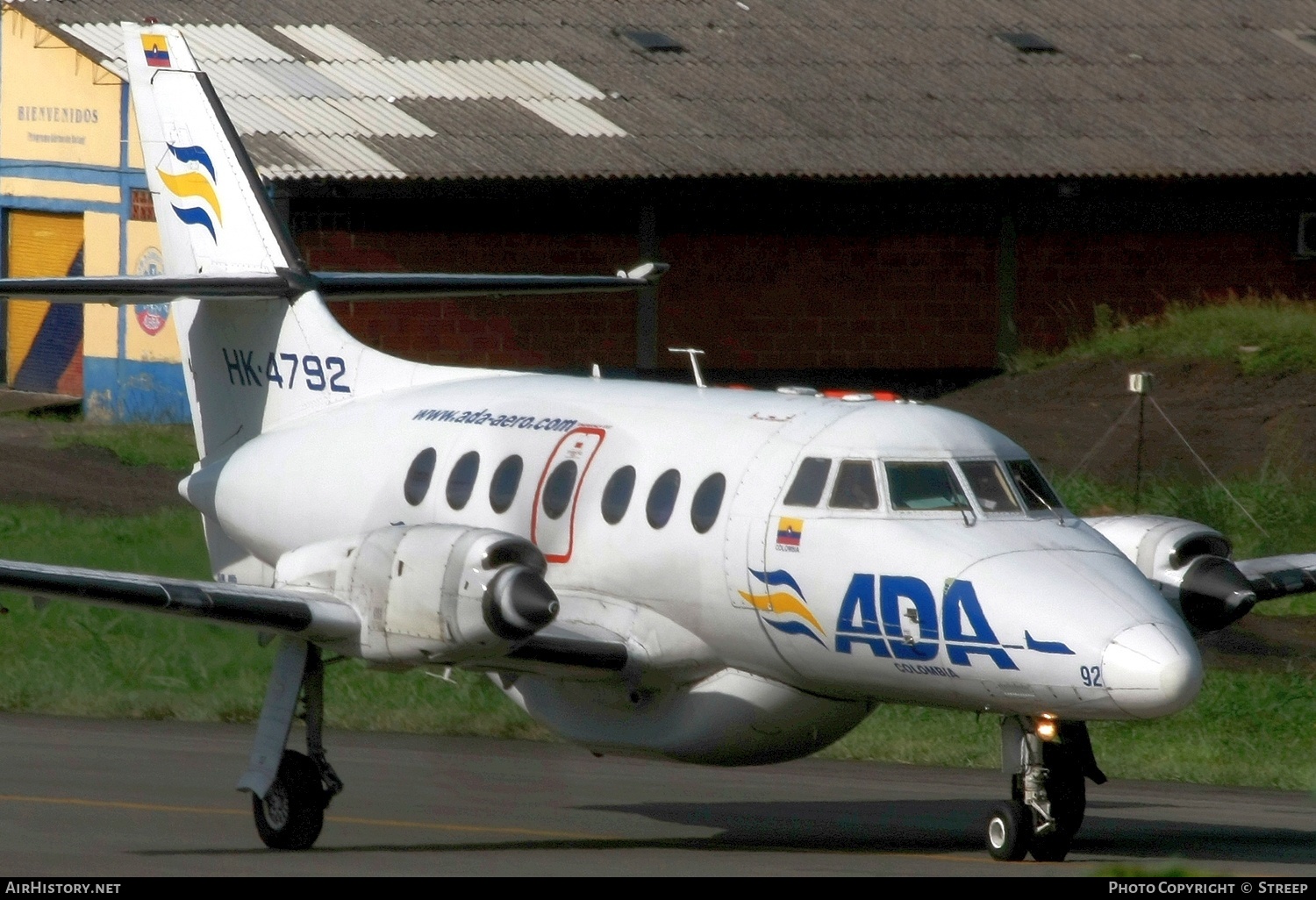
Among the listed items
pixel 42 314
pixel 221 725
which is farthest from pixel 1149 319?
pixel 221 725

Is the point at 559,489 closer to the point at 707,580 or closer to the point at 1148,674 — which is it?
the point at 707,580

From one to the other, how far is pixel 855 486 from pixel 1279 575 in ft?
11.5

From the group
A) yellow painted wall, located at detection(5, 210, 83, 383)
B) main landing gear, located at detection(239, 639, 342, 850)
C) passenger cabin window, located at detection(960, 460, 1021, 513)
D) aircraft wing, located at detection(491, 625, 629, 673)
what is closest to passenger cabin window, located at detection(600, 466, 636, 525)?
aircraft wing, located at detection(491, 625, 629, 673)

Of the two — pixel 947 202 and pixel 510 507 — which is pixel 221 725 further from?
pixel 947 202

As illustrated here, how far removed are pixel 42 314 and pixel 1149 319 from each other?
1771 centimetres

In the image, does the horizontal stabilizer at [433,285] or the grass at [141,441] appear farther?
the grass at [141,441]

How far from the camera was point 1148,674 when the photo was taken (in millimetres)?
11125

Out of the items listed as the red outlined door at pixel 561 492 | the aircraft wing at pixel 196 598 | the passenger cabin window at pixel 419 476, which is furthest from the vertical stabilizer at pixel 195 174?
the aircraft wing at pixel 196 598

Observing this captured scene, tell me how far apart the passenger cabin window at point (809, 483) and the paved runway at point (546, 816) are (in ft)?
6.75

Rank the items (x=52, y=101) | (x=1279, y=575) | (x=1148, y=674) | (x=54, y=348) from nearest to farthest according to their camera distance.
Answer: (x=1148, y=674) → (x=1279, y=575) → (x=52, y=101) → (x=54, y=348)

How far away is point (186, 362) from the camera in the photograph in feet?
57.9

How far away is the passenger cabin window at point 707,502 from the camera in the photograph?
511 inches

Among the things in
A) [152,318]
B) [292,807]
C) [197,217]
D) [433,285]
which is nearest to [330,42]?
[152,318]

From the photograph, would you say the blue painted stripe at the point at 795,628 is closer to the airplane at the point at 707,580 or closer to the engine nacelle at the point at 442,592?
the airplane at the point at 707,580
